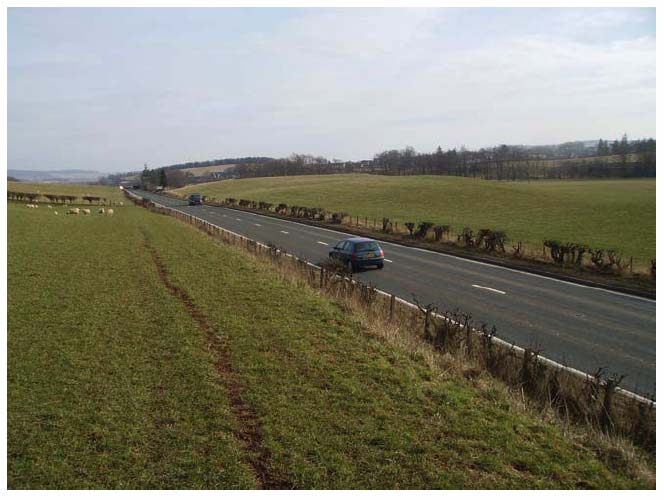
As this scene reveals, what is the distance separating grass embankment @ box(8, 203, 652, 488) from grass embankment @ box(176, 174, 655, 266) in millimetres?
20537

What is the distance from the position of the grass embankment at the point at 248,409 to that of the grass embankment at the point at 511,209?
2054 centimetres

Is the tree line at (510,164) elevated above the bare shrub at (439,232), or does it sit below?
above

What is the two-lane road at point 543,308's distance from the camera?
1073 cm

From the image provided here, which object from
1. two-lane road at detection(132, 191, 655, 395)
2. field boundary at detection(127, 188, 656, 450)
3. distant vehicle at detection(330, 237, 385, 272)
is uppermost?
distant vehicle at detection(330, 237, 385, 272)

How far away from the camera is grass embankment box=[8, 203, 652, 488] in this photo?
5570 millimetres

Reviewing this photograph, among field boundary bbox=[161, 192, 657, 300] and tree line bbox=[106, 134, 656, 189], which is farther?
tree line bbox=[106, 134, 656, 189]

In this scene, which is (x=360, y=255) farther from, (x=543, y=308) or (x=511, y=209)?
(x=511, y=209)

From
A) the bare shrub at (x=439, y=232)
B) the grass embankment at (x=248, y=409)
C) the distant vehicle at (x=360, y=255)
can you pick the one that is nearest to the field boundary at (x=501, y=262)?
the bare shrub at (x=439, y=232)

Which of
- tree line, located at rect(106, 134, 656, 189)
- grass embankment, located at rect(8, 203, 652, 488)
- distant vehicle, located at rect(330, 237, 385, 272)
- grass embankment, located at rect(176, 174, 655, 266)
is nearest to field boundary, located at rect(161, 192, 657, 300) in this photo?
grass embankment, located at rect(176, 174, 655, 266)

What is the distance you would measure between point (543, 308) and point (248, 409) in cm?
1081

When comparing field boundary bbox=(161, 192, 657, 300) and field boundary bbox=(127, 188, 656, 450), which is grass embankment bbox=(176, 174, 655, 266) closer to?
field boundary bbox=(161, 192, 657, 300)

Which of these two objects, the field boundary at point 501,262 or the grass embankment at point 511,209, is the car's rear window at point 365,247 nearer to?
the field boundary at point 501,262

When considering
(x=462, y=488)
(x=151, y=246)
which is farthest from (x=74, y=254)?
(x=462, y=488)

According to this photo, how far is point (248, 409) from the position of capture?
7.08 metres
